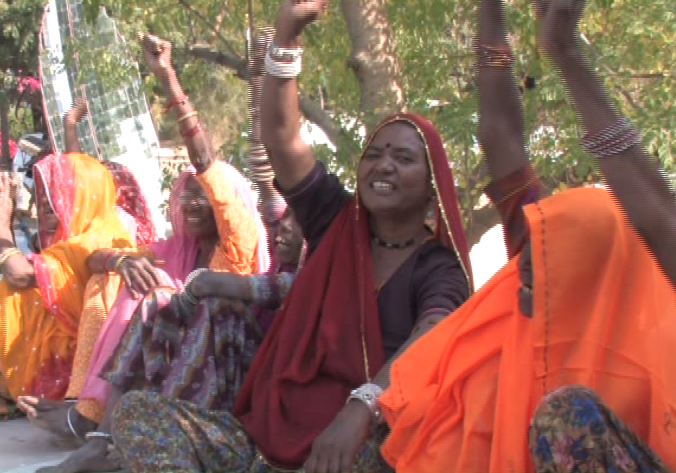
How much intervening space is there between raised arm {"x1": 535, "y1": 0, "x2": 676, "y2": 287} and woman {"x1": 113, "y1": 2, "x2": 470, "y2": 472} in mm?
995

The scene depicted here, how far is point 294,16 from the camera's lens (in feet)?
11.1

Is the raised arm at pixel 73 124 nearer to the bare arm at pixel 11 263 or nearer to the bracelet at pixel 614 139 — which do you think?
the bare arm at pixel 11 263

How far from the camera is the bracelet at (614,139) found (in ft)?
8.03

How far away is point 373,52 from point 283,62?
1884mm

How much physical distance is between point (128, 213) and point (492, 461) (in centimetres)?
346

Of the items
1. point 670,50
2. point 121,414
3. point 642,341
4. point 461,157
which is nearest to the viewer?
point 642,341

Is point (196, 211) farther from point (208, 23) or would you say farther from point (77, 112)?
point (77, 112)

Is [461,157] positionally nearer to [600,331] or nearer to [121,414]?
[121,414]

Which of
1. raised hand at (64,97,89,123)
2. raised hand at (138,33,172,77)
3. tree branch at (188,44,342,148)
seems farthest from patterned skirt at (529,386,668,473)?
raised hand at (64,97,89,123)

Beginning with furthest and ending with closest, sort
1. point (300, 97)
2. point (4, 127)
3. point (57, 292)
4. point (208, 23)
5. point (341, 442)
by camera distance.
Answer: point (4, 127)
point (300, 97)
point (208, 23)
point (57, 292)
point (341, 442)

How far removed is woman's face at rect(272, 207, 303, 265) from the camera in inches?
164

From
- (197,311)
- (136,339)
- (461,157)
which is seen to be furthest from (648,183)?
(461,157)

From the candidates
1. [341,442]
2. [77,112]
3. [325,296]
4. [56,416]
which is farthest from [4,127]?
[341,442]

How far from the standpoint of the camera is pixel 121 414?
11.9 feet
